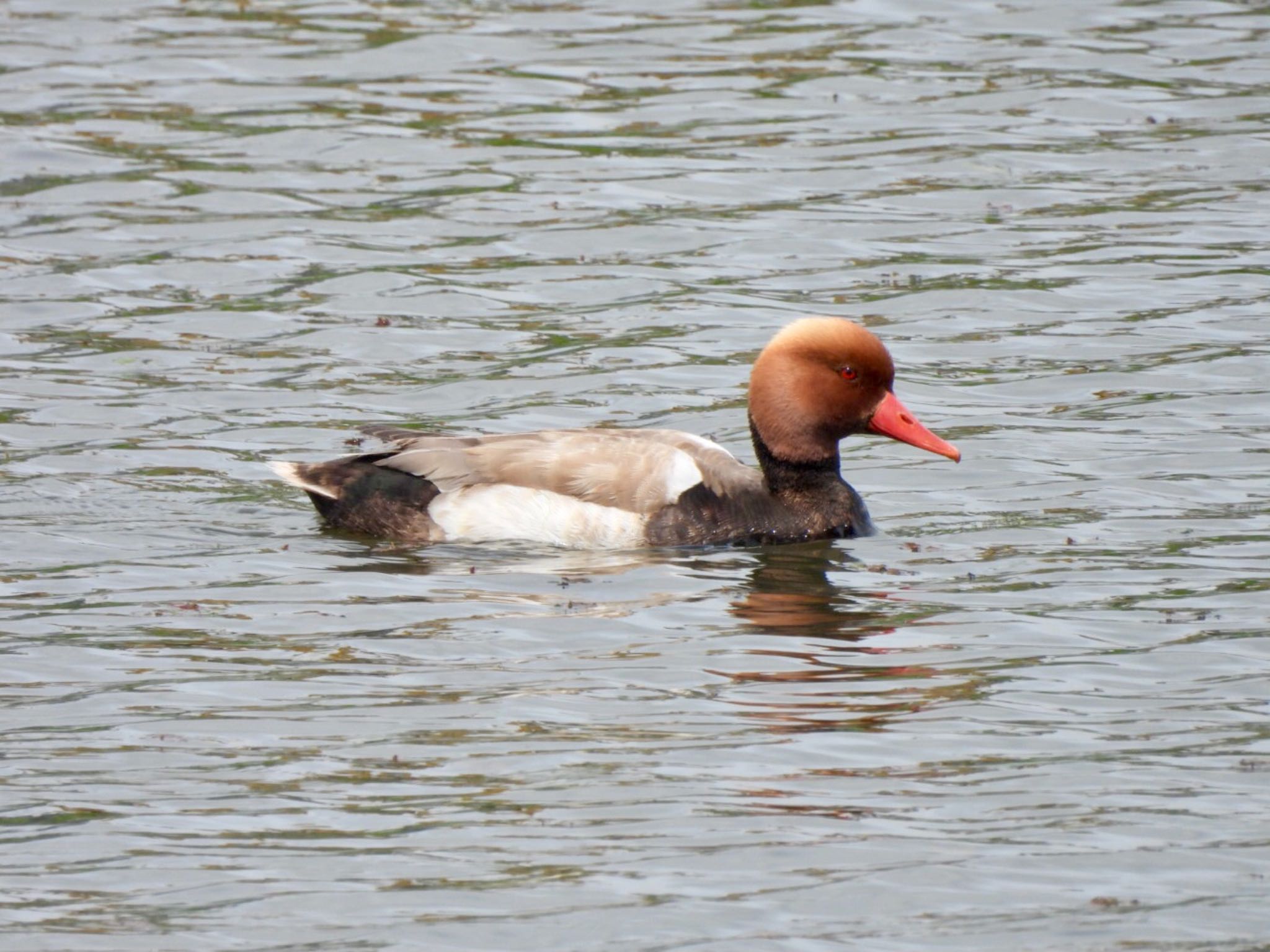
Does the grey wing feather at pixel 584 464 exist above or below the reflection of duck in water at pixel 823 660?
above

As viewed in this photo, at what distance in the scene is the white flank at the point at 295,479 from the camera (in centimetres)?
948

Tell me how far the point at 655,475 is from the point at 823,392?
86 centimetres

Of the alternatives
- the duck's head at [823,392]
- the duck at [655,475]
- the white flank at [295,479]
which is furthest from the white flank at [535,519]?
the duck's head at [823,392]

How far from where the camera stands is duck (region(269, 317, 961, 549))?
30.9ft

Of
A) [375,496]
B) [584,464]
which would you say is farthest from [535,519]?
[375,496]

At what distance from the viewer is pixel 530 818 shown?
6.04m

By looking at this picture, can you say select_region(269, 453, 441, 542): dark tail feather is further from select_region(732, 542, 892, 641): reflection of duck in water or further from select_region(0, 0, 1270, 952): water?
select_region(732, 542, 892, 641): reflection of duck in water

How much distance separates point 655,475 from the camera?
9406 mm

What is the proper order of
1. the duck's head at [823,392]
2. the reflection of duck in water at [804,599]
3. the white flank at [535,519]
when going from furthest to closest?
the duck's head at [823,392], the white flank at [535,519], the reflection of duck in water at [804,599]

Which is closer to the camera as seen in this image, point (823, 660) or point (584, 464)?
point (823, 660)

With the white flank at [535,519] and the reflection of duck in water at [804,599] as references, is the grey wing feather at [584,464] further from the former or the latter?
the reflection of duck in water at [804,599]

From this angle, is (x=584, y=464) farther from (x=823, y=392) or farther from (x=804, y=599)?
(x=804, y=599)

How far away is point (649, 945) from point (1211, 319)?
7753 mm

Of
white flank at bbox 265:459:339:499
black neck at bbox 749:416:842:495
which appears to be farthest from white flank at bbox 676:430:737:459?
white flank at bbox 265:459:339:499
